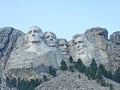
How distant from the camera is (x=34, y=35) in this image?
45.4 metres

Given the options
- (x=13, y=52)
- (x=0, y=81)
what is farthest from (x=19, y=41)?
(x=0, y=81)

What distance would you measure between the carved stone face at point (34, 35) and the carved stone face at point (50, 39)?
3.25 feet

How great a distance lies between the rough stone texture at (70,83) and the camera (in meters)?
38.8

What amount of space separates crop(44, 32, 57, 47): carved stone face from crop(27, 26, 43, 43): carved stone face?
990 millimetres

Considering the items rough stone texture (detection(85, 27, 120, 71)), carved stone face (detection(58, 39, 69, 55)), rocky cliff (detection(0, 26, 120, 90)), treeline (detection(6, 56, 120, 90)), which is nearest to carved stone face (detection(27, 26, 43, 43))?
rocky cliff (detection(0, 26, 120, 90))

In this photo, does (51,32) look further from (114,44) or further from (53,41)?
(114,44)

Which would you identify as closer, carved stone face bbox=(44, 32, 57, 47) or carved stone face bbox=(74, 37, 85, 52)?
carved stone face bbox=(44, 32, 57, 47)

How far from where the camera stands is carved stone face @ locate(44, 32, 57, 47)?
46.3m

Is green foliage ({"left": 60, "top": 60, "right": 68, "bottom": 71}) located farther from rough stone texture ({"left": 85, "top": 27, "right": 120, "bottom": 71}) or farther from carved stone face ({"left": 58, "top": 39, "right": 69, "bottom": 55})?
rough stone texture ({"left": 85, "top": 27, "right": 120, "bottom": 71})

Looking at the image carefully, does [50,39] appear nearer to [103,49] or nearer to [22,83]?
[103,49]

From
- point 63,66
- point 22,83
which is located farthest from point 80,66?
point 22,83

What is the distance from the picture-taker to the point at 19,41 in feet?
153

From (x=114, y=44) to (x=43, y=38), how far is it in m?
6.76

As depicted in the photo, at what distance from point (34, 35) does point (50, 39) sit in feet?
5.85
